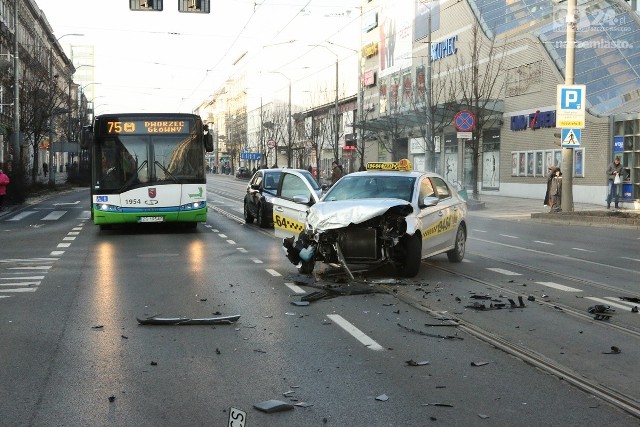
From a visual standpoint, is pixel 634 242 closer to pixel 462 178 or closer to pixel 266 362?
pixel 266 362

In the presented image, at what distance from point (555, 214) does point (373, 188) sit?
48.4ft

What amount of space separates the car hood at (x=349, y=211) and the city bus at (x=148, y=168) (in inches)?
339

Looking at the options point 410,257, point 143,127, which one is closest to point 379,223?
point 410,257

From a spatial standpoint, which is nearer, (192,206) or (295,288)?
(295,288)

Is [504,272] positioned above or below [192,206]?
below

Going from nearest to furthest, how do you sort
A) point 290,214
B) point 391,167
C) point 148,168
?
point 290,214 → point 391,167 → point 148,168

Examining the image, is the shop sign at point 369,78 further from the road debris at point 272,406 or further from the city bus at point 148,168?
the road debris at point 272,406

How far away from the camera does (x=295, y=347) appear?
6969 millimetres

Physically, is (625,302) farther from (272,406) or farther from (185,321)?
(272,406)

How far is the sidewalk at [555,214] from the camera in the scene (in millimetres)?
24359

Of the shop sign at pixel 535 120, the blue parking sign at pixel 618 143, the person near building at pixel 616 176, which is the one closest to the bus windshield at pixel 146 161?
the person near building at pixel 616 176

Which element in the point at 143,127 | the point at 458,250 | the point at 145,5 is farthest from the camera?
the point at 143,127

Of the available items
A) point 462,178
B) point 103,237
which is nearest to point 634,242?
point 103,237

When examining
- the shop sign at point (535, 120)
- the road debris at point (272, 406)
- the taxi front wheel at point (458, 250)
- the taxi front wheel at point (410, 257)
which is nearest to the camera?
the road debris at point (272, 406)
